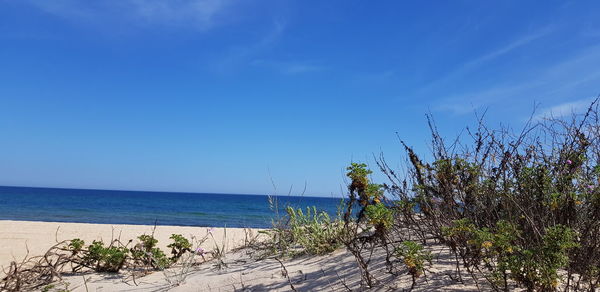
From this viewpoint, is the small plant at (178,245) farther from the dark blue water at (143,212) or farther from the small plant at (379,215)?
the small plant at (379,215)

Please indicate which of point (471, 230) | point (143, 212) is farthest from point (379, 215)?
point (143, 212)

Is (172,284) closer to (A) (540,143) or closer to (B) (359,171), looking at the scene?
(B) (359,171)

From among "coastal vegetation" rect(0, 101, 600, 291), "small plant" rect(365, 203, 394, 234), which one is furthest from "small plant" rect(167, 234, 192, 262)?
"small plant" rect(365, 203, 394, 234)

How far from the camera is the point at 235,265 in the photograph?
4.96 metres

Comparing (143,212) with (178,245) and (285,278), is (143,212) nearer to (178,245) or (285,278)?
(178,245)

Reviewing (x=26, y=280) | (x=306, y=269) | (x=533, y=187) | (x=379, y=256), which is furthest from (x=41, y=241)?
(x=533, y=187)

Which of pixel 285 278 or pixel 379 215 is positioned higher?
pixel 379 215

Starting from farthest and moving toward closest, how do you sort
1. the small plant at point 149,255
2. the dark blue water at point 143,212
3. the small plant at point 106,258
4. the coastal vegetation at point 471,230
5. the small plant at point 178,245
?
the dark blue water at point 143,212, the small plant at point 178,245, the small plant at point 149,255, the small plant at point 106,258, the coastal vegetation at point 471,230

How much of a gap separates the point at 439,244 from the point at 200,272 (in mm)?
2821

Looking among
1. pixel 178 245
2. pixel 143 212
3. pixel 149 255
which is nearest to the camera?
pixel 149 255

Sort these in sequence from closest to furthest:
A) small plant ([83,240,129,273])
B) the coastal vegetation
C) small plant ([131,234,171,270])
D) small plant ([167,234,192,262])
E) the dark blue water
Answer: the coastal vegetation, small plant ([83,240,129,273]), small plant ([131,234,171,270]), small plant ([167,234,192,262]), the dark blue water

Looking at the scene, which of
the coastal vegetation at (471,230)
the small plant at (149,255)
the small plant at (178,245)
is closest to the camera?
the coastal vegetation at (471,230)

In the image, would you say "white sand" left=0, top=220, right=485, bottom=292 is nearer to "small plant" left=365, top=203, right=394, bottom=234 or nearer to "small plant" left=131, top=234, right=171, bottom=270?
"small plant" left=131, top=234, right=171, bottom=270

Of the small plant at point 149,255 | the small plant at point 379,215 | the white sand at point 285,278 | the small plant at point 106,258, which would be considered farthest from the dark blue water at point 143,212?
the small plant at point 379,215
